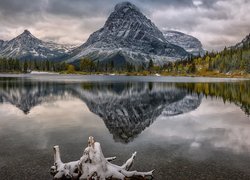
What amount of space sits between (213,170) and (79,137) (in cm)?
1410

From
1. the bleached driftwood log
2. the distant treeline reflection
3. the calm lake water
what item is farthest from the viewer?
the distant treeline reflection

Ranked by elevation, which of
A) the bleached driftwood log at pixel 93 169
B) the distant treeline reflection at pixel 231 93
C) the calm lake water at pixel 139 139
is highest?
the bleached driftwood log at pixel 93 169

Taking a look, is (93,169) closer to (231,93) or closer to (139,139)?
(139,139)

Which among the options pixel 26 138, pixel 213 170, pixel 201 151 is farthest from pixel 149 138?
pixel 26 138

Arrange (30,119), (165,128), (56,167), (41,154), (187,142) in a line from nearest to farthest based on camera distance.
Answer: (56,167), (41,154), (187,142), (165,128), (30,119)

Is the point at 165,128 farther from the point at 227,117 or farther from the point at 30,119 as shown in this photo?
the point at 30,119

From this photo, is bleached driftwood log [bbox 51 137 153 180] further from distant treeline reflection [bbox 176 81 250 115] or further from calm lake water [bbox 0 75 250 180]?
distant treeline reflection [bbox 176 81 250 115]

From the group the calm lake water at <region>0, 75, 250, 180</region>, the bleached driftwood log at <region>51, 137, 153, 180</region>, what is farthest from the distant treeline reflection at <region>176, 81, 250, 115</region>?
the bleached driftwood log at <region>51, 137, 153, 180</region>

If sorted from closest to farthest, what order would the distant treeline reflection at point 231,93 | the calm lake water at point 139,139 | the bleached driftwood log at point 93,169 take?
the bleached driftwood log at point 93,169 < the calm lake water at point 139,139 < the distant treeline reflection at point 231,93

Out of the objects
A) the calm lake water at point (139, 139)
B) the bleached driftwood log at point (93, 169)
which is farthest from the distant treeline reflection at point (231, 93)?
the bleached driftwood log at point (93, 169)

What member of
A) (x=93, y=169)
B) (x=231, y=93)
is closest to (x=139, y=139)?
(x=93, y=169)

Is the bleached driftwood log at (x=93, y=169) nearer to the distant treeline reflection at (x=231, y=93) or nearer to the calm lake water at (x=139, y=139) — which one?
the calm lake water at (x=139, y=139)

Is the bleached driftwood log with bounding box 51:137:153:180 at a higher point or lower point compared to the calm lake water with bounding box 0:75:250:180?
higher

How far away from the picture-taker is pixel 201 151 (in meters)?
23.9
